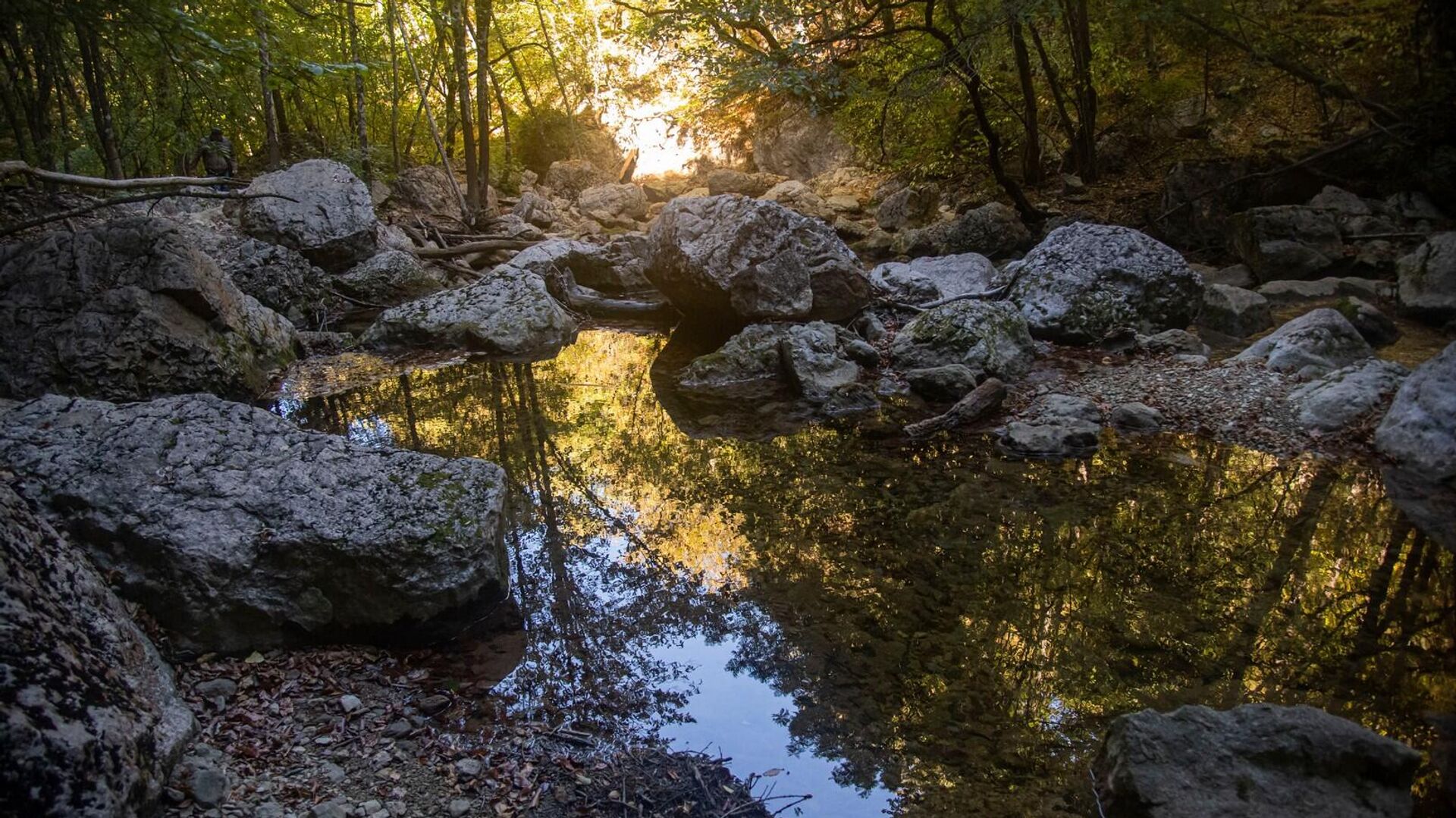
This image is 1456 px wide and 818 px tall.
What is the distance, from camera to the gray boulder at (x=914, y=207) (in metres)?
15.1

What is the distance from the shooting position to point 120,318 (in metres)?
7.47

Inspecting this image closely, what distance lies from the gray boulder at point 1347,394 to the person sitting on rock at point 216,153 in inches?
579

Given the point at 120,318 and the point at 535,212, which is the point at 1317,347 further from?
the point at 535,212

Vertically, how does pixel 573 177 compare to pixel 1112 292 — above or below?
above

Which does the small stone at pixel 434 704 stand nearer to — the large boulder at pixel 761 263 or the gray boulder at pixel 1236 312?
the large boulder at pixel 761 263

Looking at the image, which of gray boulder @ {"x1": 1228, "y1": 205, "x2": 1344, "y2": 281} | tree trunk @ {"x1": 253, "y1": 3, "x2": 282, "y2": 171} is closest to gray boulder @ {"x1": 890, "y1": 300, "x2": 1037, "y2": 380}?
gray boulder @ {"x1": 1228, "y1": 205, "x2": 1344, "y2": 281}

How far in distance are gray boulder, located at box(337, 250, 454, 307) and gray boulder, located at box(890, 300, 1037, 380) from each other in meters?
7.49

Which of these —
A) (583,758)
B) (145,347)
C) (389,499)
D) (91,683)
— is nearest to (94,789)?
(91,683)

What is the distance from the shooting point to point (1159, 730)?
119 inches

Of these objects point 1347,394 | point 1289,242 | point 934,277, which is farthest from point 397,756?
point 1289,242

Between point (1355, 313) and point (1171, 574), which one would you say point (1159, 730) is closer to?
point (1171, 574)

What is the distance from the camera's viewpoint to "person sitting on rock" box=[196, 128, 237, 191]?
13.2 metres

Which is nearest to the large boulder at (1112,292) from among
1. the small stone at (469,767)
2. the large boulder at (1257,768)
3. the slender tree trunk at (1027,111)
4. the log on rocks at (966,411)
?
the log on rocks at (966,411)

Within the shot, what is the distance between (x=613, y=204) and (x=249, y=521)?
16.9 meters
